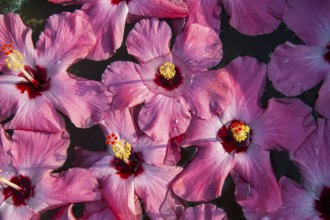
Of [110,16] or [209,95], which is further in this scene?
[110,16]

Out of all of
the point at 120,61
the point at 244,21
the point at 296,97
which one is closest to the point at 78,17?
the point at 120,61

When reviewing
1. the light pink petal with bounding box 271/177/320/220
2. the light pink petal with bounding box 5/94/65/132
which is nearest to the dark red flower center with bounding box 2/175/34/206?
the light pink petal with bounding box 5/94/65/132

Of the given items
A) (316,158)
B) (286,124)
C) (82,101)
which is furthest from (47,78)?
(316,158)

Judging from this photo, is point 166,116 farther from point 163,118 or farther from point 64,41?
point 64,41

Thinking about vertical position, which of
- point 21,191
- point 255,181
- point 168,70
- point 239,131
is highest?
point 168,70

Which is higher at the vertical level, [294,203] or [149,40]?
[149,40]

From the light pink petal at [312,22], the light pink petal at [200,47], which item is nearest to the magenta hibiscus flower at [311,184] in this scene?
the light pink petal at [312,22]

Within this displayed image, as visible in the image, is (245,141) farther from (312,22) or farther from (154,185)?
(312,22)

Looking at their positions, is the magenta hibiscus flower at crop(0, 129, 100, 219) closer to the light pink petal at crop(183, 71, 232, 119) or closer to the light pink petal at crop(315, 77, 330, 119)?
the light pink petal at crop(183, 71, 232, 119)
